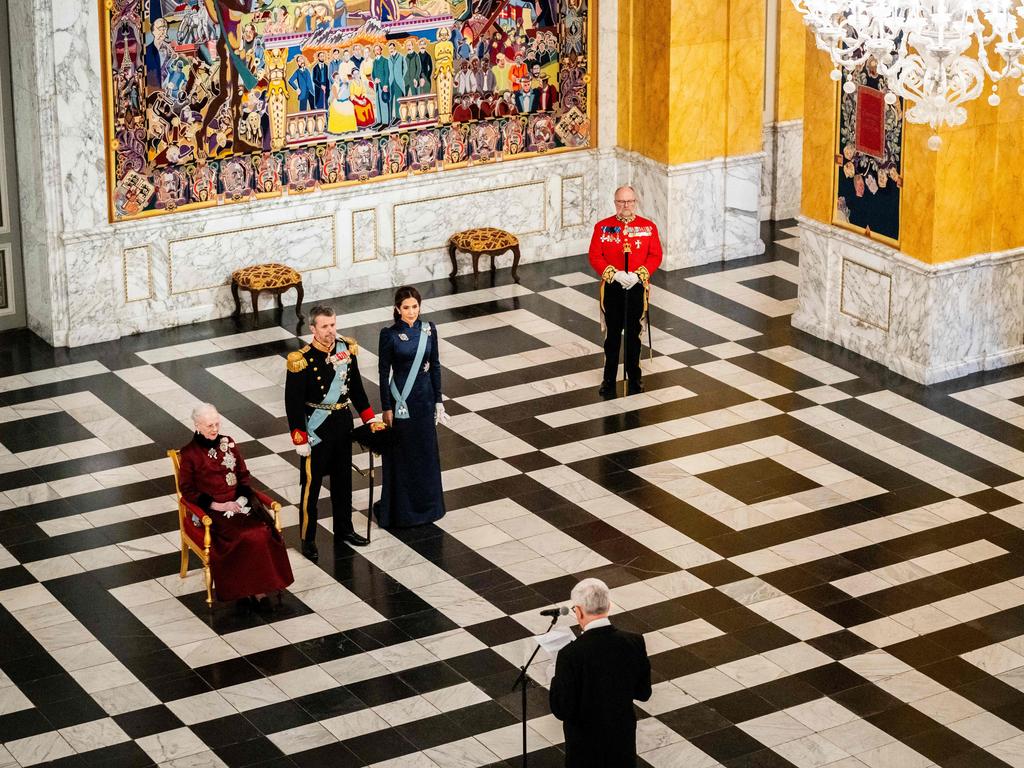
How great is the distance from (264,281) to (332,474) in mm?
4346

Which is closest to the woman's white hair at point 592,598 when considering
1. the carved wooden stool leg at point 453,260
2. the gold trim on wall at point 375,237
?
the gold trim on wall at point 375,237

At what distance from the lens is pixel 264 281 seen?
15211mm

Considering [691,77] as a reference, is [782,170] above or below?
below

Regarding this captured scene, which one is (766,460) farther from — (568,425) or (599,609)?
(599,609)

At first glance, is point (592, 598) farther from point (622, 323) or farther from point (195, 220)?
point (195, 220)

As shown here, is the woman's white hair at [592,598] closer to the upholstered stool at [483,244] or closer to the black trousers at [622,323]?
the black trousers at [622,323]

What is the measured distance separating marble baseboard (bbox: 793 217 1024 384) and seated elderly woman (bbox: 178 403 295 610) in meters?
5.78

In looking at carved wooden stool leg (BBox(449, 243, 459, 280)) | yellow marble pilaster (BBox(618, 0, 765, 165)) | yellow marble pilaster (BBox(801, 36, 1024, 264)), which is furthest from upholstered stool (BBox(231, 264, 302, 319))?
yellow marble pilaster (BBox(801, 36, 1024, 264))

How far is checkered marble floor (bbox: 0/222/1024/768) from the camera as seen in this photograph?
31.1 feet

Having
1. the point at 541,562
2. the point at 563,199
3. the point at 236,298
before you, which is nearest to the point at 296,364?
the point at 541,562

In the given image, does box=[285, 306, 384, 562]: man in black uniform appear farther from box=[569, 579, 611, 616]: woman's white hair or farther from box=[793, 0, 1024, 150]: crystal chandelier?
box=[569, 579, 611, 616]: woman's white hair

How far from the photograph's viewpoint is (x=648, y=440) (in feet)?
42.8

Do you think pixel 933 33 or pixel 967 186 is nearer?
pixel 933 33

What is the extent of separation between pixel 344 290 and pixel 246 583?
5.91 metres
